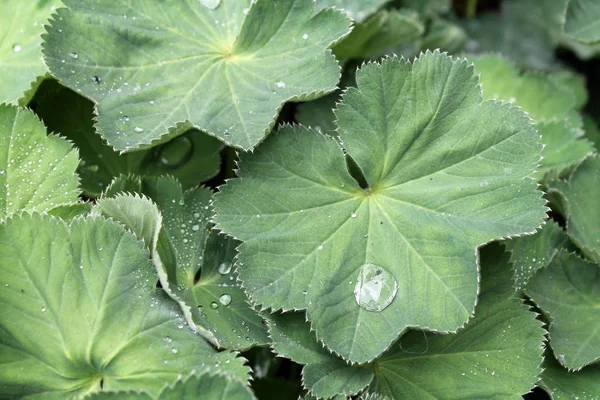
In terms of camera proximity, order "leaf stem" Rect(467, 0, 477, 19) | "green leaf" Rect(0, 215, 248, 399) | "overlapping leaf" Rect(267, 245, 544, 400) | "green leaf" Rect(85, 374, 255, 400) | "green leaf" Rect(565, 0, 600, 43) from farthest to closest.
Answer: "leaf stem" Rect(467, 0, 477, 19) < "green leaf" Rect(565, 0, 600, 43) < "overlapping leaf" Rect(267, 245, 544, 400) < "green leaf" Rect(0, 215, 248, 399) < "green leaf" Rect(85, 374, 255, 400)

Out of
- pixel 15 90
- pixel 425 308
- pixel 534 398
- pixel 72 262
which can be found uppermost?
pixel 15 90

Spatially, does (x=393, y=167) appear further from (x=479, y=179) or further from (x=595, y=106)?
(x=595, y=106)

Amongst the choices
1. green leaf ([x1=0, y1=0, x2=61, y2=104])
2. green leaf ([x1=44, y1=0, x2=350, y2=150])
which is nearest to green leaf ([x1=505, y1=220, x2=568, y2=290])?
green leaf ([x1=44, y1=0, x2=350, y2=150])

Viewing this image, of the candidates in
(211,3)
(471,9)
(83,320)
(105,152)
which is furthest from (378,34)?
(471,9)

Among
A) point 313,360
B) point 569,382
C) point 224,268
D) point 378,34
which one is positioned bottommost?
point 569,382

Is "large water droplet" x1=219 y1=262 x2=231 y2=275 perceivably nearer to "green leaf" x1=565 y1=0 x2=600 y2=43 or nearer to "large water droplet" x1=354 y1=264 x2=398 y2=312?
"large water droplet" x1=354 y1=264 x2=398 y2=312

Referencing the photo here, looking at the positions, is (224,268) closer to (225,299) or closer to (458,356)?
(225,299)

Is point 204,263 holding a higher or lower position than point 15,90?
lower

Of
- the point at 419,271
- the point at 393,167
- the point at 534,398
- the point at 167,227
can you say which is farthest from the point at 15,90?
the point at 534,398
